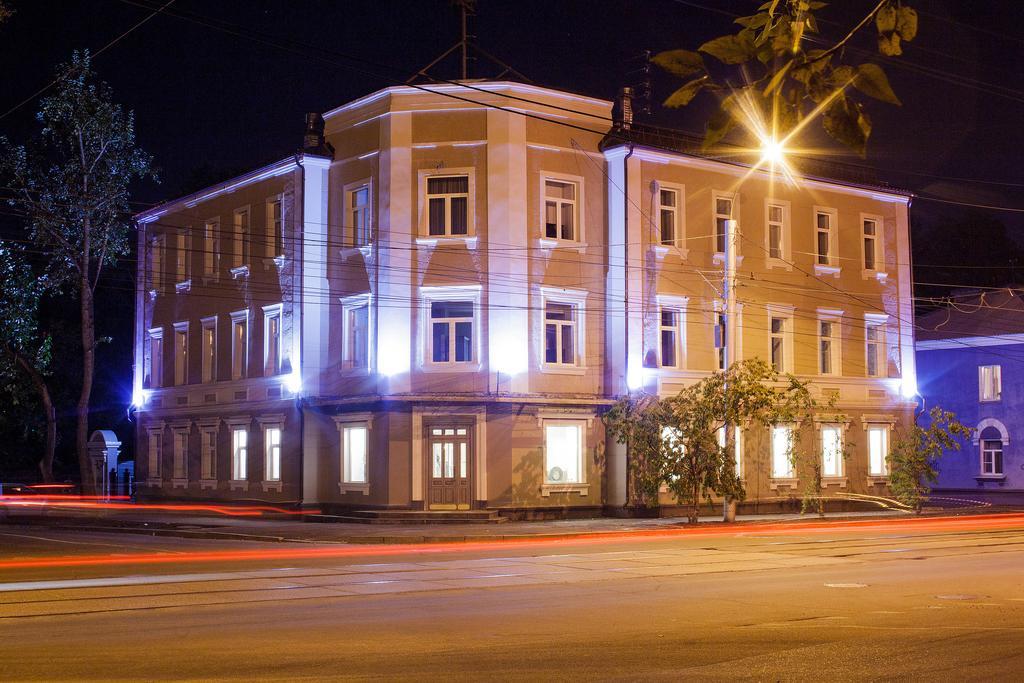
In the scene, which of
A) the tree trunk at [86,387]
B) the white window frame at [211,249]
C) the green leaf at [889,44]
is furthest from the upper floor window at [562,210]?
the green leaf at [889,44]

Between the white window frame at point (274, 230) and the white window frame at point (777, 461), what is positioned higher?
the white window frame at point (274, 230)

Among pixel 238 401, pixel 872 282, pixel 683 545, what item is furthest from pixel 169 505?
pixel 872 282

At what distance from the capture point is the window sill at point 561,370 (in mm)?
33000

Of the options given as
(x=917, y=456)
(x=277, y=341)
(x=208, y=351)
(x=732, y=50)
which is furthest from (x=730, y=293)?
(x=732, y=50)

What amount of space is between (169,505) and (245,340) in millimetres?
6275

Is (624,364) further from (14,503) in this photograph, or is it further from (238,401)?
(14,503)

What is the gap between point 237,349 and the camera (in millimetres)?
39188

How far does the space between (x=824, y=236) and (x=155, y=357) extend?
23782 millimetres

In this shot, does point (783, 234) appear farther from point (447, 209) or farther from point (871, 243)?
point (447, 209)

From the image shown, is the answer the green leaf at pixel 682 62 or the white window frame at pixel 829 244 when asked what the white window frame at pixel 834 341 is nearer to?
the white window frame at pixel 829 244

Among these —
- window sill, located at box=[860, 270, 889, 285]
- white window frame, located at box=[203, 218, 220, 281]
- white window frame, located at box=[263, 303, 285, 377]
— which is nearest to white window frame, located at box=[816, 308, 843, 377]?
window sill, located at box=[860, 270, 889, 285]

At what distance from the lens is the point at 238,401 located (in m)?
38.6

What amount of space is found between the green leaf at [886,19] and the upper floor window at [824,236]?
34.9m

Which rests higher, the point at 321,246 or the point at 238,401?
the point at 321,246
